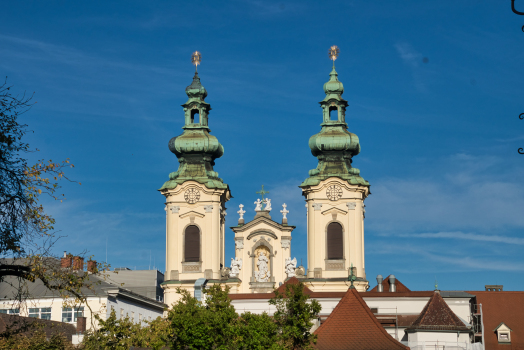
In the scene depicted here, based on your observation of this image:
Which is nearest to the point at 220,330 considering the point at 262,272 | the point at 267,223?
the point at 262,272

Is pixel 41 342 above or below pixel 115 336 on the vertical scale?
below

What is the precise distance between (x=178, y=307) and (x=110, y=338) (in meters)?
3.19

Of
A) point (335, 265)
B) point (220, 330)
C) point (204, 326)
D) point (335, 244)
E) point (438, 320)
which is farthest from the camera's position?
point (335, 244)

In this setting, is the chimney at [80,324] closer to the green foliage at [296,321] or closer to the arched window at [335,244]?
the green foliage at [296,321]

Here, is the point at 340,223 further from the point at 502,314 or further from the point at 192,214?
the point at 502,314

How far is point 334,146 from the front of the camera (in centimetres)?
7462

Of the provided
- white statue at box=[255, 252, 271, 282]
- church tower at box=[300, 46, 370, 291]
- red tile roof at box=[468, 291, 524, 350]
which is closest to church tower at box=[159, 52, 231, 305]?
white statue at box=[255, 252, 271, 282]

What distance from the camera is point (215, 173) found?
76.6 metres

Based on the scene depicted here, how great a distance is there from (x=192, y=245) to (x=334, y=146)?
14534mm

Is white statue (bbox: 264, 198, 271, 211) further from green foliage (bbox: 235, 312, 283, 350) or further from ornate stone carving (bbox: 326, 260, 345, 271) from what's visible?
green foliage (bbox: 235, 312, 283, 350)

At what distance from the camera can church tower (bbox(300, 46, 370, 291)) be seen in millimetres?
71125

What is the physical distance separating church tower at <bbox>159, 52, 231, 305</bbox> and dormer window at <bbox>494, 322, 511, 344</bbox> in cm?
2249

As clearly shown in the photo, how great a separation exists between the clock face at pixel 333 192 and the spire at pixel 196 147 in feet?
28.8

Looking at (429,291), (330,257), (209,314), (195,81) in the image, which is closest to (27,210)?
(209,314)
